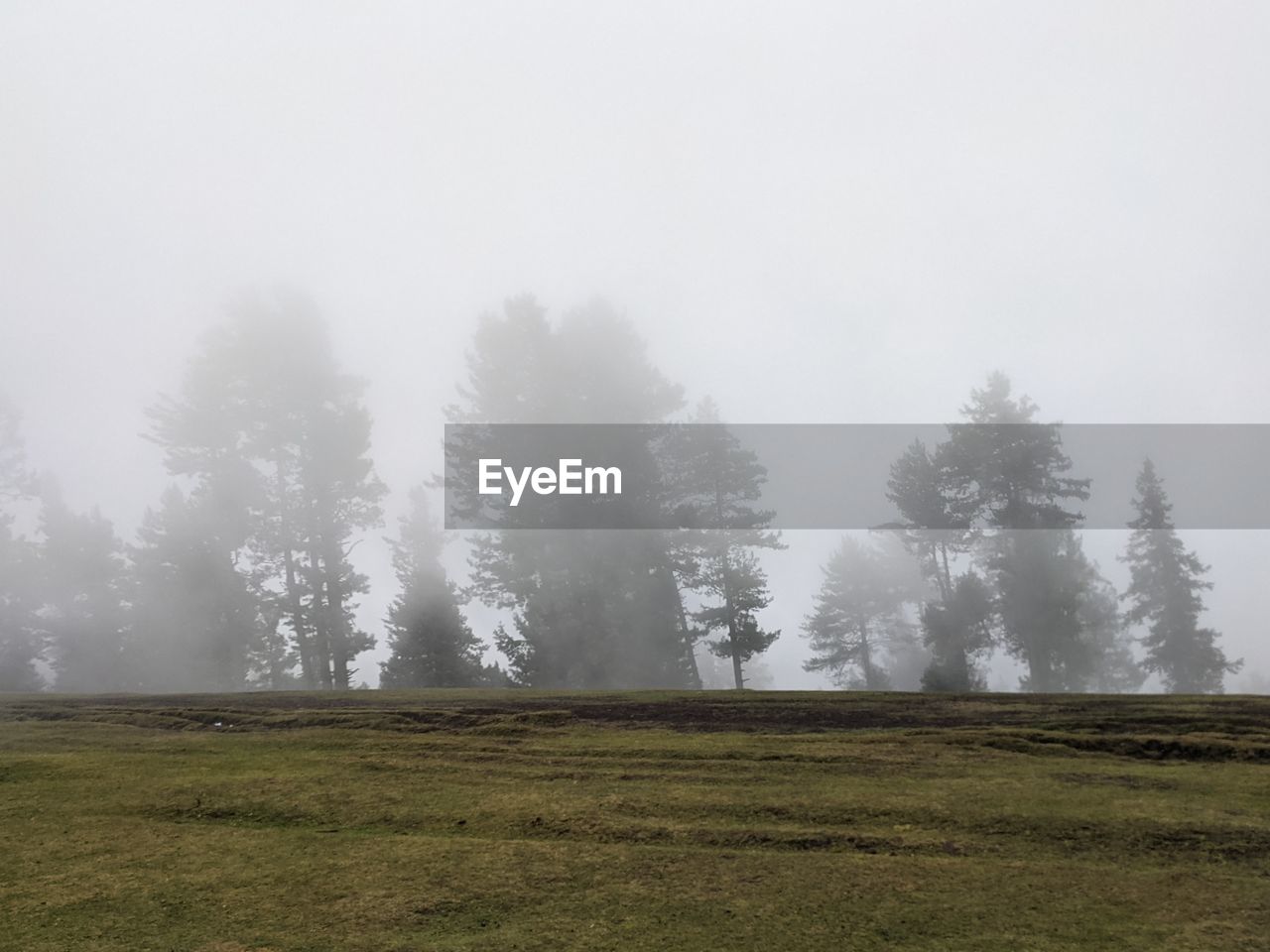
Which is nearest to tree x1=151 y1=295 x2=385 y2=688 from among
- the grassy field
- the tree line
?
the tree line

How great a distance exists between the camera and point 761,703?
790 inches

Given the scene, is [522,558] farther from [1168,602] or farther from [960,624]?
[1168,602]

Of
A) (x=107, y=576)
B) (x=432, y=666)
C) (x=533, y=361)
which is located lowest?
(x=432, y=666)

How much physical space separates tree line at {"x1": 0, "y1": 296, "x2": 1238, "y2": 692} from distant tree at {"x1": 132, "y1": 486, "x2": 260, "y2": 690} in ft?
0.36

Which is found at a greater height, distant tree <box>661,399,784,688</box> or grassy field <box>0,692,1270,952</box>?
distant tree <box>661,399,784,688</box>

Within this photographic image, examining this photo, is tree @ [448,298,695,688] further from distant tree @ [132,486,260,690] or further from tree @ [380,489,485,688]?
distant tree @ [132,486,260,690]

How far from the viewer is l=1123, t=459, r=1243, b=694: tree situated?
41.2 metres

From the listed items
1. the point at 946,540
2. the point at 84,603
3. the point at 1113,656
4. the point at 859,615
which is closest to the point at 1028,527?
the point at 946,540

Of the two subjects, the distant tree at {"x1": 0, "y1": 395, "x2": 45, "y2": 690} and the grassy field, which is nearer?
the grassy field

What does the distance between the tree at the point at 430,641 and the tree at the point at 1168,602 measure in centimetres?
3539

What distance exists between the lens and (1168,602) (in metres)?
42.2

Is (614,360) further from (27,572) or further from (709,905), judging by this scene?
(709,905)

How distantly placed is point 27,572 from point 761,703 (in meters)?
39.6

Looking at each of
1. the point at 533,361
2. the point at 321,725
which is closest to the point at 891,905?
the point at 321,725
